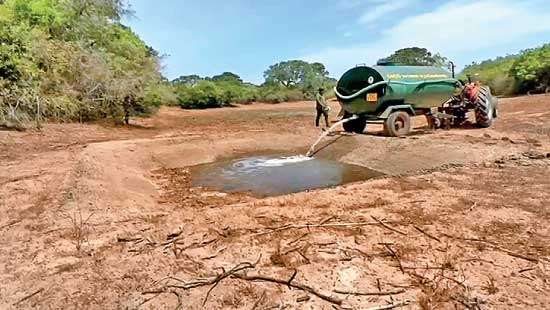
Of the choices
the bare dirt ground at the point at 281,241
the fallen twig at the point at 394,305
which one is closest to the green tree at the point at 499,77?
the bare dirt ground at the point at 281,241

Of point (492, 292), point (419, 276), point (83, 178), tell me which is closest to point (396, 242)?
point (419, 276)

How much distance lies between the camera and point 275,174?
8.18 metres

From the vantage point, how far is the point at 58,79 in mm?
12945

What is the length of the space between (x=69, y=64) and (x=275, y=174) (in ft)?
31.3

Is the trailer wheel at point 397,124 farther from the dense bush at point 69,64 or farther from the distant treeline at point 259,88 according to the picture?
the distant treeline at point 259,88

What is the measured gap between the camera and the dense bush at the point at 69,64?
11.4 meters

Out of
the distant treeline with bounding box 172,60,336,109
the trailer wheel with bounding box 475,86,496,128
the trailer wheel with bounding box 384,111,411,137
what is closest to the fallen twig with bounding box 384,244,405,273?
the trailer wheel with bounding box 384,111,411,137

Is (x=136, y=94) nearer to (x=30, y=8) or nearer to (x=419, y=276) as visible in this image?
(x=30, y=8)

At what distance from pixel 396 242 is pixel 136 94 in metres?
13.8

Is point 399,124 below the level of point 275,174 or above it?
above

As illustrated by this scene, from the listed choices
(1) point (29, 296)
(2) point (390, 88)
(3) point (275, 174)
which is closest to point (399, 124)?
(2) point (390, 88)

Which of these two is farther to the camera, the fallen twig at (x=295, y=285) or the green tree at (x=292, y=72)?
the green tree at (x=292, y=72)

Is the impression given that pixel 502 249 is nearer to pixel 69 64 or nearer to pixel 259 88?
pixel 69 64

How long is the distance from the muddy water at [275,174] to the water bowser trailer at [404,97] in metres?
2.10
